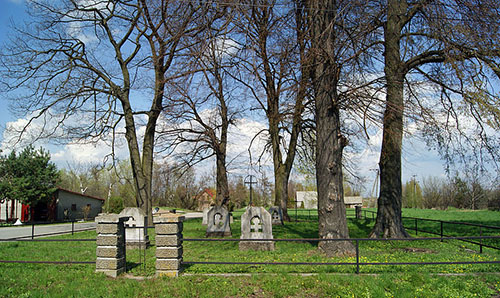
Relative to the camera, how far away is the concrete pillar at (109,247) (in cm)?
798

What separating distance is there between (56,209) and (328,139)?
35.2 meters

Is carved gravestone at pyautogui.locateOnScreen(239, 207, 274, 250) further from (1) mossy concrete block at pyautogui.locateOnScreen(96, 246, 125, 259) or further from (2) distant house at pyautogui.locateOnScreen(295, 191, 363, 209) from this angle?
(2) distant house at pyautogui.locateOnScreen(295, 191, 363, 209)

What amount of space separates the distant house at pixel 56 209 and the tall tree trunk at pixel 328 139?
104 feet

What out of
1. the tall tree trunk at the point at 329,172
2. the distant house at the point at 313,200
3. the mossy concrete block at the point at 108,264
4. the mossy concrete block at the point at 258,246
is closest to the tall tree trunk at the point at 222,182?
the mossy concrete block at the point at 258,246

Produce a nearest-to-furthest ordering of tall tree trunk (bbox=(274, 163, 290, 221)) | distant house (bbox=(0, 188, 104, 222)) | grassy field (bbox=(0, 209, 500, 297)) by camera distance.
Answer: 1. grassy field (bbox=(0, 209, 500, 297))
2. tall tree trunk (bbox=(274, 163, 290, 221))
3. distant house (bbox=(0, 188, 104, 222))

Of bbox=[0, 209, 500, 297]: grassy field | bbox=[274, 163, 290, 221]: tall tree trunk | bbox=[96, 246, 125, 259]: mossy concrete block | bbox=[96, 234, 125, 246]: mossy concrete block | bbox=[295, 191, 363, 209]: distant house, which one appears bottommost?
bbox=[295, 191, 363, 209]: distant house

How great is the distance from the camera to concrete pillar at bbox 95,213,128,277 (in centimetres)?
Answer: 798

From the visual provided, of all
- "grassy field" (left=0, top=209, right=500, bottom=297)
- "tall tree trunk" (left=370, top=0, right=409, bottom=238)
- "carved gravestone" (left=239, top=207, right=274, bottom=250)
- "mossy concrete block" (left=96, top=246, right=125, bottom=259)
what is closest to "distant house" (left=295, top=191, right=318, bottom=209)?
"tall tree trunk" (left=370, top=0, right=409, bottom=238)

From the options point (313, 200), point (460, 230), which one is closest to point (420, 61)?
point (460, 230)

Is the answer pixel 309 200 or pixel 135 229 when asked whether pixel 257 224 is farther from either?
pixel 309 200

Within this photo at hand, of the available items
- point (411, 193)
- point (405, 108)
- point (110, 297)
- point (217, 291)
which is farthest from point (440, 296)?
point (411, 193)

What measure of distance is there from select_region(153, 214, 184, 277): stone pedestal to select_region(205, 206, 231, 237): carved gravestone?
1012cm

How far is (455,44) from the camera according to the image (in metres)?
10.0

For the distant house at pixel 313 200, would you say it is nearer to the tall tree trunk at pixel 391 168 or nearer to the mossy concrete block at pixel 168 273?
the tall tree trunk at pixel 391 168
